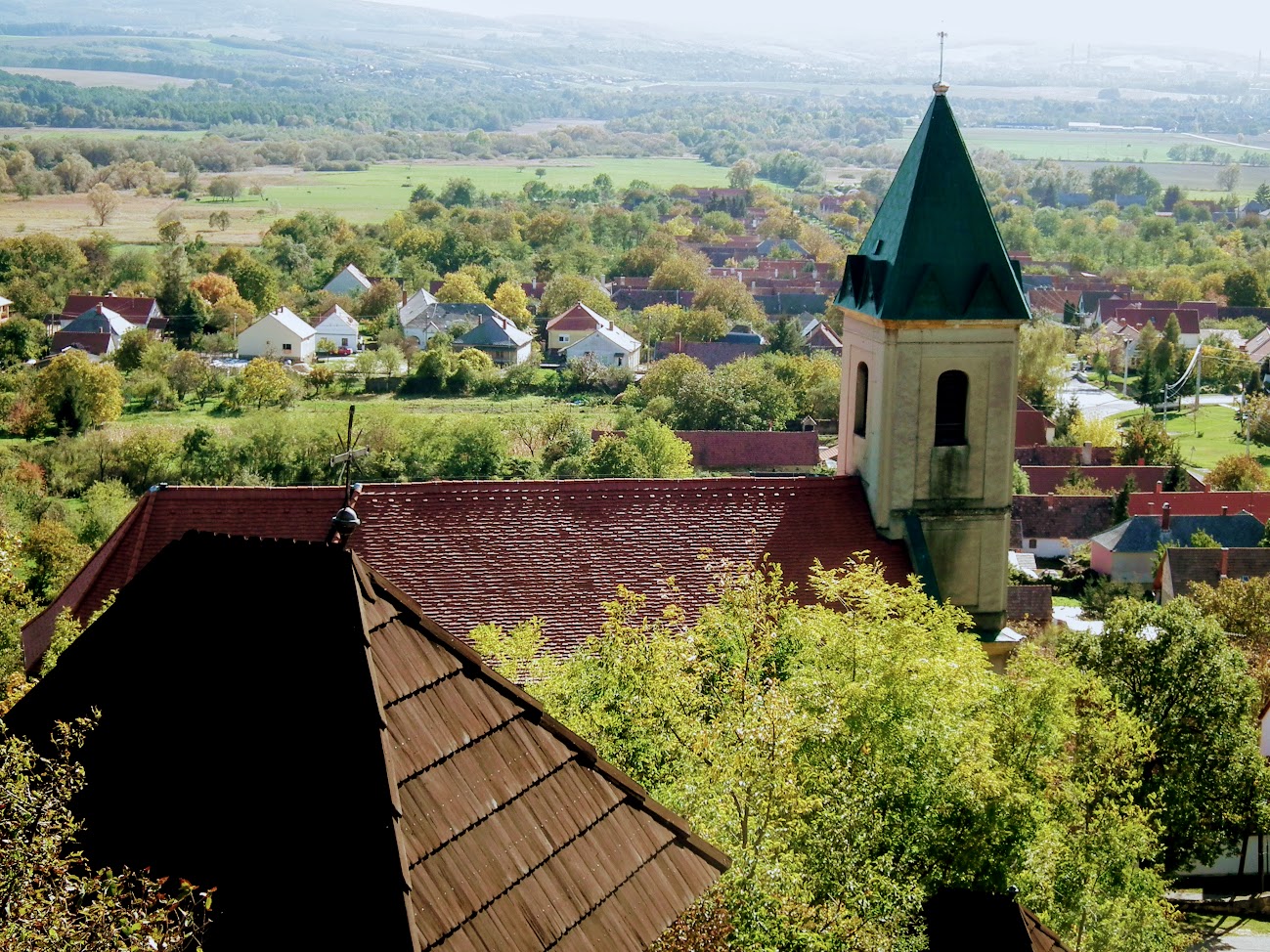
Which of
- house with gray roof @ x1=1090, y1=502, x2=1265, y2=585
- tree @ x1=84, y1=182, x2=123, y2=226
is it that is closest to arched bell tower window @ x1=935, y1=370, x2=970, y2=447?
house with gray roof @ x1=1090, y1=502, x2=1265, y2=585

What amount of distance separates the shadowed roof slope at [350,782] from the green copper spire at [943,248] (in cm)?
1474

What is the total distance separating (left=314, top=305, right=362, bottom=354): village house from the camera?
9375cm

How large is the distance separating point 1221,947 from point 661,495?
12.8 m

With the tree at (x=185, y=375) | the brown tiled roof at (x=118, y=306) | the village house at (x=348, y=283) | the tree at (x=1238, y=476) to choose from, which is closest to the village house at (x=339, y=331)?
the brown tiled roof at (x=118, y=306)

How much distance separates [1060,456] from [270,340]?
149ft

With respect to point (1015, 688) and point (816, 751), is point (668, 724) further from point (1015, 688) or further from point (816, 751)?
point (1015, 688)

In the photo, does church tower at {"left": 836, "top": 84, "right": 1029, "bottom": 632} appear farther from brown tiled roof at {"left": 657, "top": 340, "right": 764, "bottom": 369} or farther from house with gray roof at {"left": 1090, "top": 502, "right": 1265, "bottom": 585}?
brown tiled roof at {"left": 657, "top": 340, "right": 764, "bottom": 369}

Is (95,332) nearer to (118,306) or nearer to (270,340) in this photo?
(118,306)

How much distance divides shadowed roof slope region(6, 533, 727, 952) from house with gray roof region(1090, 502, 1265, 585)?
4522 centimetres

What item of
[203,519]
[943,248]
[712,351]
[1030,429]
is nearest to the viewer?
[203,519]

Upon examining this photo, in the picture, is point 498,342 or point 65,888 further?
point 498,342

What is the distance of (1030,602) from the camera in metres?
44.3

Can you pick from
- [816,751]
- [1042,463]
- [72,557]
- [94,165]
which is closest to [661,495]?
[816,751]

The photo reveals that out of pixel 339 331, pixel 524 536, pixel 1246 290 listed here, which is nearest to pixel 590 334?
pixel 339 331
